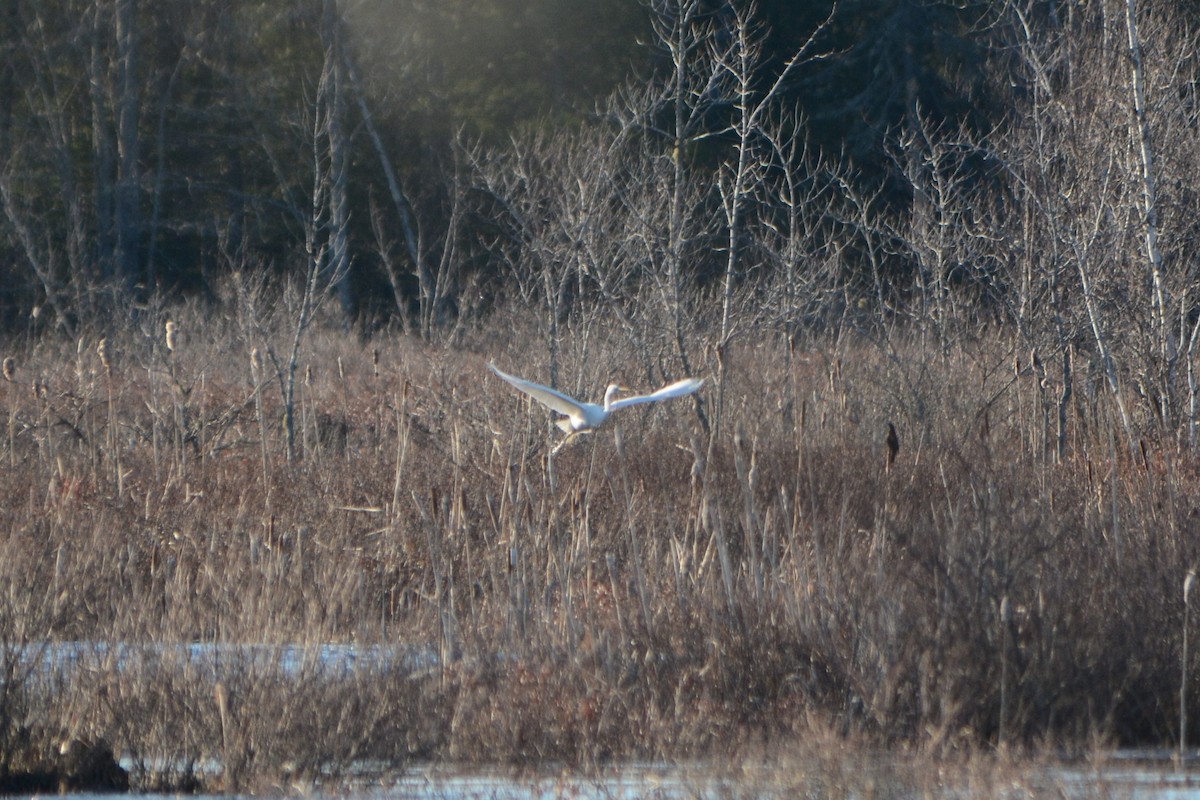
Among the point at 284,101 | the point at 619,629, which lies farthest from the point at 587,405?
the point at 284,101

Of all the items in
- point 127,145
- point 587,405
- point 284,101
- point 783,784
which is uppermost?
point 284,101

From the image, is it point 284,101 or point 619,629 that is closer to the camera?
point 619,629

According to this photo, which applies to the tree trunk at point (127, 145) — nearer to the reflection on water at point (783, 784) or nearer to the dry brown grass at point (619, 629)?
the dry brown grass at point (619, 629)

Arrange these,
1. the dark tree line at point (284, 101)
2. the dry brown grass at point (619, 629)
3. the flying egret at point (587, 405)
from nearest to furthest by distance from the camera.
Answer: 1. the dry brown grass at point (619, 629)
2. the flying egret at point (587, 405)
3. the dark tree line at point (284, 101)

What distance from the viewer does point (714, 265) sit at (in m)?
19.6

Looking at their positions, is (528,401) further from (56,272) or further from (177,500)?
(56,272)

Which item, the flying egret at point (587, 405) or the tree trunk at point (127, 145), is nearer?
the flying egret at point (587, 405)

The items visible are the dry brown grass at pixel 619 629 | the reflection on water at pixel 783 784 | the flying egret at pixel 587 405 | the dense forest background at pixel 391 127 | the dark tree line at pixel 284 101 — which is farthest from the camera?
the dark tree line at pixel 284 101

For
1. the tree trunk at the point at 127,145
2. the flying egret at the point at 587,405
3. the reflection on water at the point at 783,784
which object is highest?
the tree trunk at the point at 127,145

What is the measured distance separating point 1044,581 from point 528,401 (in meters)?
3.85

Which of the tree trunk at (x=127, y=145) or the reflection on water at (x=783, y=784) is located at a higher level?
the tree trunk at (x=127, y=145)

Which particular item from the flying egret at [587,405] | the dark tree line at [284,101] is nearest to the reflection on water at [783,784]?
the flying egret at [587,405]

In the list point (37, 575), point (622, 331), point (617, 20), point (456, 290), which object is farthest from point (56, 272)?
point (37, 575)

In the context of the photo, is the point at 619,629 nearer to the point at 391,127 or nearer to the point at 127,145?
the point at 391,127
